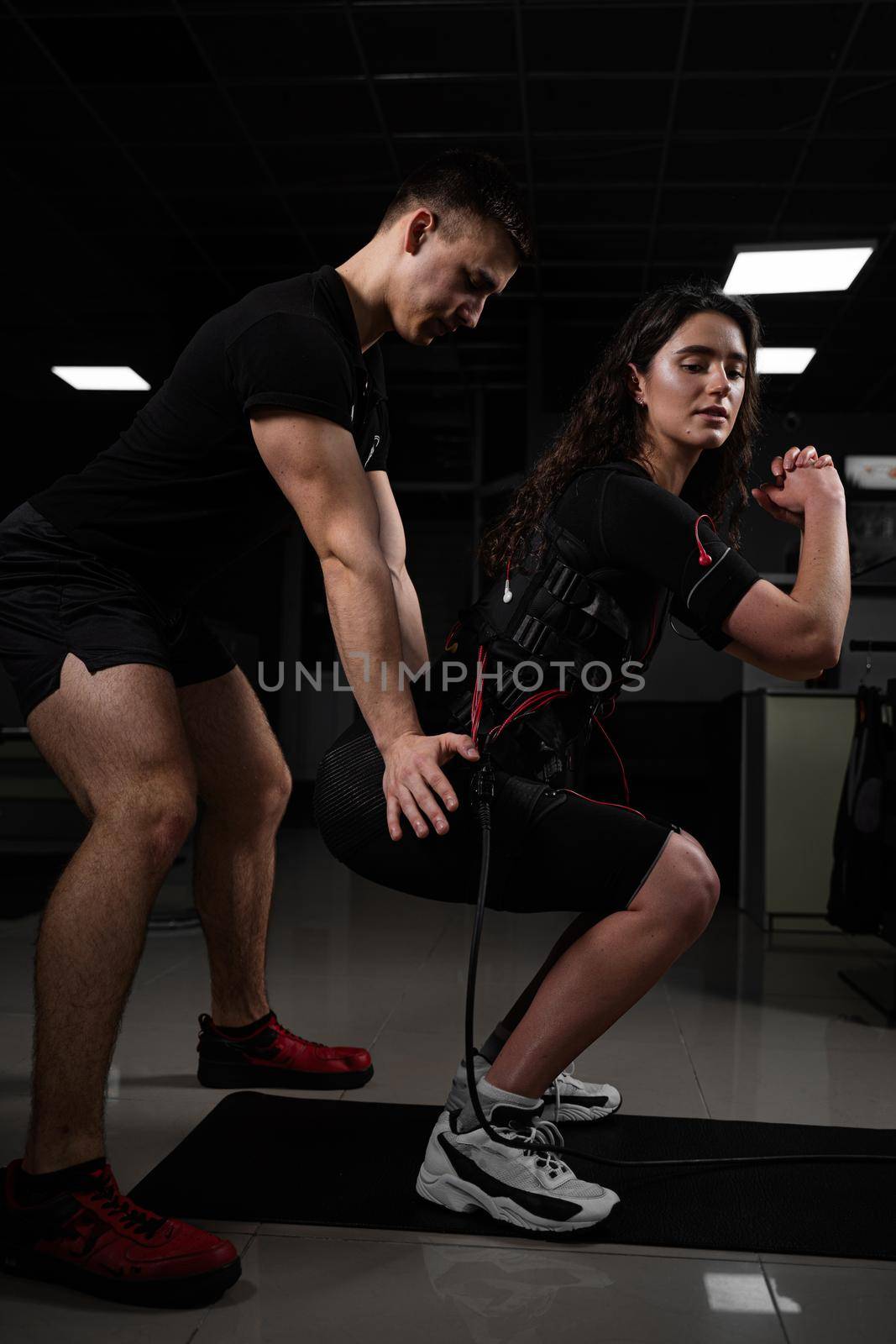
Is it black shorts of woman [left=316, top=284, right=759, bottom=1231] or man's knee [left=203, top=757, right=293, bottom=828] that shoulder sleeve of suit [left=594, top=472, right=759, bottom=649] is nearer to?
Result: black shorts of woman [left=316, top=284, right=759, bottom=1231]

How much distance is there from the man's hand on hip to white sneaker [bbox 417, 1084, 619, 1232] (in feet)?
1.59

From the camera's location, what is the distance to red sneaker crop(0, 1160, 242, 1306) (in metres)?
1.21

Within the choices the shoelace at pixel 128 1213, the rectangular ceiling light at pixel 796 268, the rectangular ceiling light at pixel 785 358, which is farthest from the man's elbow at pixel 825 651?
the rectangular ceiling light at pixel 785 358

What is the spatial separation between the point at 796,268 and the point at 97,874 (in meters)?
5.96

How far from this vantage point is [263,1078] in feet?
6.40

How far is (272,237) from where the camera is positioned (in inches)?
248

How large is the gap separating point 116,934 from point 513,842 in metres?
0.49

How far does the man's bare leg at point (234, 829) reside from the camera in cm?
184

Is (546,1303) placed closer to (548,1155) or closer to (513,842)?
(548,1155)

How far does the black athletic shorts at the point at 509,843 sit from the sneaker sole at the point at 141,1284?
1.62 ft

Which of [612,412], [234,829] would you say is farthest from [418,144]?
[234,829]

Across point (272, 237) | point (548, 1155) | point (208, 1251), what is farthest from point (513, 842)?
point (272, 237)

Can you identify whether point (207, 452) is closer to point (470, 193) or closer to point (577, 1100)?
point (470, 193)

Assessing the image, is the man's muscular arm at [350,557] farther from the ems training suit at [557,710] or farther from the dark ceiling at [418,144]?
the dark ceiling at [418,144]
